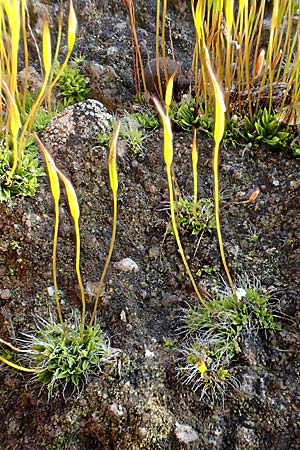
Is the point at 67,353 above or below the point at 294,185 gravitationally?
below

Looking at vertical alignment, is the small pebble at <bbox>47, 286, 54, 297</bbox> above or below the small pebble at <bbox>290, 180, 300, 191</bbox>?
below

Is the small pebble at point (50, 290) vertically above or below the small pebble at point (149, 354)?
above

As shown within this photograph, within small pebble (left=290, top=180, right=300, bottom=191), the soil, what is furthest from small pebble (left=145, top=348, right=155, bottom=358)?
small pebble (left=290, top=180, right=300, bottom=191)

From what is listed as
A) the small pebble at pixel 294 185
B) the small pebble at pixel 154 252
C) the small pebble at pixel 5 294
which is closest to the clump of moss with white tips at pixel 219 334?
the small pebble at pixel 154 252

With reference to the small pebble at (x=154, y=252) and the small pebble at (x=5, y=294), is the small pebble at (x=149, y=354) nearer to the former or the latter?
the small pebble at (x=154, y=252)

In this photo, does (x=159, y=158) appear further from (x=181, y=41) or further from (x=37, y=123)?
(x=181, y=41)

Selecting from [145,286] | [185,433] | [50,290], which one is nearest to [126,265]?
[145,286]

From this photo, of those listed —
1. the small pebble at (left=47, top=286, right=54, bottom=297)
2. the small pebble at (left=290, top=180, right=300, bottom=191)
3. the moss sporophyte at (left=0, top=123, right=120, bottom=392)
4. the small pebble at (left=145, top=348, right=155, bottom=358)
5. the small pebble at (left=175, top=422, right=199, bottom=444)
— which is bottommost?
the small pebble at (left=175, top=422, right=199, bottom=444)

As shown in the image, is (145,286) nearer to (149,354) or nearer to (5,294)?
(149,354)

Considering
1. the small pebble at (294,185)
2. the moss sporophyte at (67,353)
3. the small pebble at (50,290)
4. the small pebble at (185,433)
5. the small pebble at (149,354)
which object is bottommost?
the small pebble at (185,433)

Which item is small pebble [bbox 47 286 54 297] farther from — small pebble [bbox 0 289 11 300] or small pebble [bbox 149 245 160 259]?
small pebble [bbox 149 245 160 259]
